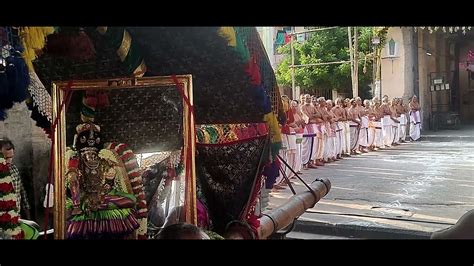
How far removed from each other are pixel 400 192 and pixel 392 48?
0.86 meters

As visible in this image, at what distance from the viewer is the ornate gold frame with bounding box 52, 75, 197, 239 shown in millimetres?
2756

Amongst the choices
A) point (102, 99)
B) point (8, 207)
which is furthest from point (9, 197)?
point (102, 99)

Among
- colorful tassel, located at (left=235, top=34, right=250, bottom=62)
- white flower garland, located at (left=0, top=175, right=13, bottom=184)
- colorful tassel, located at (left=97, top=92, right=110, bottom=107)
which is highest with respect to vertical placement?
colorful tassel, located at (left=235, top=34, right=250, bottom=62)

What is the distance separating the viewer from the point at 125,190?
277 centimetres

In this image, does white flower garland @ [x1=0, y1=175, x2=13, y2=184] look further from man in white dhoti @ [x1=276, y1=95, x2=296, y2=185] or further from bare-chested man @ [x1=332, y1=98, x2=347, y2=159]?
bare-chested man @ [x1=332, y1=98, x2=347, y2=159]

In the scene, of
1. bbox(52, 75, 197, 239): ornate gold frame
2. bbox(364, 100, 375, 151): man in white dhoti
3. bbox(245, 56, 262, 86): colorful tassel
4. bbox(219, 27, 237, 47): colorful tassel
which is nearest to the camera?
bbox(219, 27, 237, 47): colorful tassel

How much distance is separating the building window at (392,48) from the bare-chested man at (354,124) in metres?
0.36

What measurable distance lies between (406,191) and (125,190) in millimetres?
1613

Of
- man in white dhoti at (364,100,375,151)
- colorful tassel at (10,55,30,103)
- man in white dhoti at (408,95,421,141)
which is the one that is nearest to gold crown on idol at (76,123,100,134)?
colorful tassel at (10,55,30,103)

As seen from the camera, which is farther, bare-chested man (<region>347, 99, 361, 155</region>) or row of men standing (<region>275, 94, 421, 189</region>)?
bare-chested man (<region>347, 99, 361, 155</region>)

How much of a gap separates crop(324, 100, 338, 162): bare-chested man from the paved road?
7 cm
